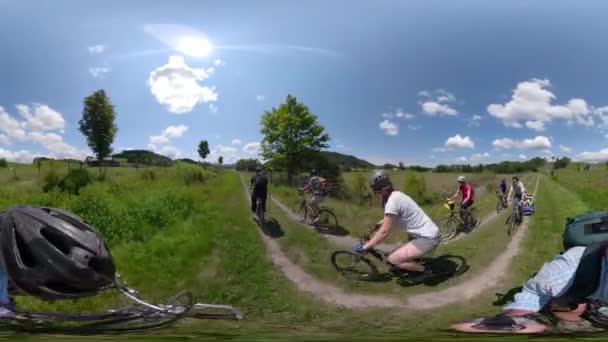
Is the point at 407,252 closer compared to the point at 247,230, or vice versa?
the point at 407,252

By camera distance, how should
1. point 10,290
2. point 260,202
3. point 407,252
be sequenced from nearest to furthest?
1. point 407,252
2. point 260,202
3. point 10,290

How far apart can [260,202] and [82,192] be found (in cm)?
90

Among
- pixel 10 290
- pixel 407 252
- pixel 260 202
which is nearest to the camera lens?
pixel 407 252

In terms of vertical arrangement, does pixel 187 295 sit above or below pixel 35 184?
below

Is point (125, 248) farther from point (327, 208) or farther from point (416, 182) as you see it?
point (416, 182)

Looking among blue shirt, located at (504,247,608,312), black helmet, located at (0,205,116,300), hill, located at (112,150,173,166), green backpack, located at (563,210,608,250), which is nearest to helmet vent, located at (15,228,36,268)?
black helmet, located at (0,205,116,300)

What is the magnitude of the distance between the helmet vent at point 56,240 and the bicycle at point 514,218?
81.5 inches

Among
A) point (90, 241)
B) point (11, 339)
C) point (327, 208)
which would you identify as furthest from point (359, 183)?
point (11, 339)

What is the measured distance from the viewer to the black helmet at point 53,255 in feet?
6.38

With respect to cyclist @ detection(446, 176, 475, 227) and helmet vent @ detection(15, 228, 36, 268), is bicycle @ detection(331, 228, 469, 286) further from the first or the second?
helmet vent @ detection(15, 228, 36, 268)

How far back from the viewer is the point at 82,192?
2043 millimetres

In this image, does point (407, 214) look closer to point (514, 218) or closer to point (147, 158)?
point (514, 218)

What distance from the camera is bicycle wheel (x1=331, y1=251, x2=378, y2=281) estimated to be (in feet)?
5.95

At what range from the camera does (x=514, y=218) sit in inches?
75.5
